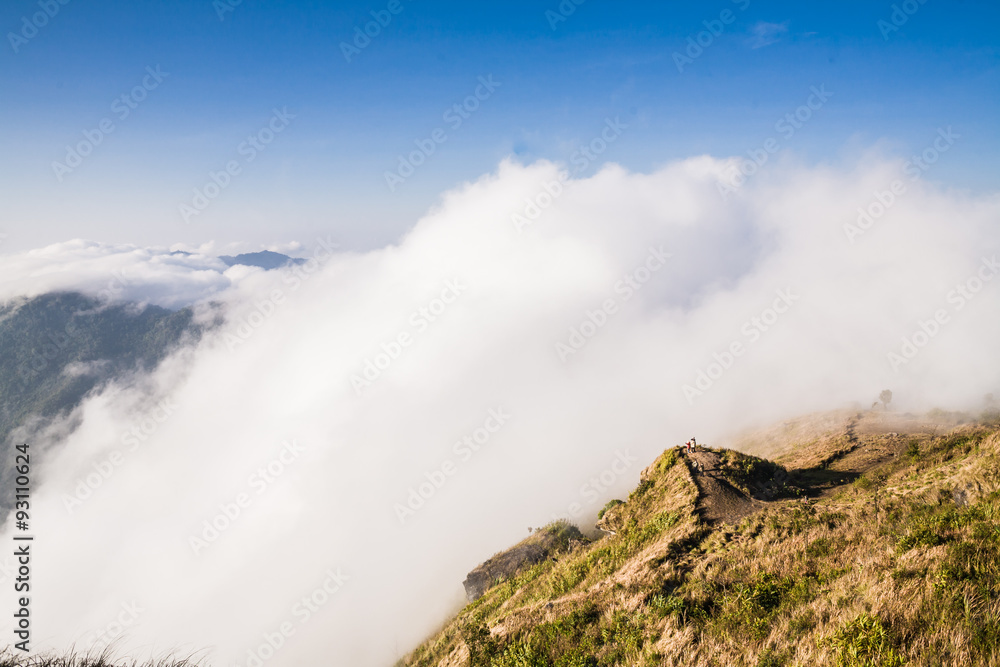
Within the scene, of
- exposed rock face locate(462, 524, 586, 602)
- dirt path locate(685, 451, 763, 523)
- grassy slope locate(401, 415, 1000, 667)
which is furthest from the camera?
exposed rock face locate(462, 524, 586, 602)

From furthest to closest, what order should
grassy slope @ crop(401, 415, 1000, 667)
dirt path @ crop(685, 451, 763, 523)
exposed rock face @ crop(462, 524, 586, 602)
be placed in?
exposed rock face @ crop(462, 524, 586, 602) < dirt path @ crop(685, 451, 763, 523) < grassy slope @ crop(401, 415, 1000, 667)

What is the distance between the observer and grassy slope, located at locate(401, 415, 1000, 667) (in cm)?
671

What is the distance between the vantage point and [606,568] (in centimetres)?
1808

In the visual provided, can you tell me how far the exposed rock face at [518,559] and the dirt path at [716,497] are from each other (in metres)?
10.4

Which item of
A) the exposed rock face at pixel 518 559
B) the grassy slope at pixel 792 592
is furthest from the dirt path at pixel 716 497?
the exposed rock face at pixel 518 559

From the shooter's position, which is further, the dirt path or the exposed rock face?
the exposed rock face

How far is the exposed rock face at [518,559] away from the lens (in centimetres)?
3025

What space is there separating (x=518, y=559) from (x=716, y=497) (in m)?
16.7

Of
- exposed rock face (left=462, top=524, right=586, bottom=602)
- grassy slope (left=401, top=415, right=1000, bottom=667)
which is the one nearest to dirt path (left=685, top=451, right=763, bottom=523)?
grassy slope (left=401, top=415, right=1000, bottom=667)

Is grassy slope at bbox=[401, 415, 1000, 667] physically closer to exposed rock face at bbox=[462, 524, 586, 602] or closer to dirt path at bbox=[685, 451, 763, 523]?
dirt path at bbox=[685, 451, 763, 523]

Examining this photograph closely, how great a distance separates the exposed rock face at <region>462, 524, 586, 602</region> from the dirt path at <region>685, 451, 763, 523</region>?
409 inches

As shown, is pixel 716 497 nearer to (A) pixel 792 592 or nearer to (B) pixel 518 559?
(A) pixel 792 592

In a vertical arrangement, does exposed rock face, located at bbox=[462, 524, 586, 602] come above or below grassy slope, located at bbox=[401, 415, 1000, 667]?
below

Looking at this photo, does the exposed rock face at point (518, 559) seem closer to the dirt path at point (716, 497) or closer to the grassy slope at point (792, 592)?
the dirt path at point (716, 497)
